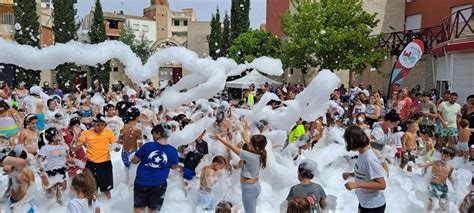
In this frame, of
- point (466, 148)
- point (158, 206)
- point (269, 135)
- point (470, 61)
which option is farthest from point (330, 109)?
point (158, 206)

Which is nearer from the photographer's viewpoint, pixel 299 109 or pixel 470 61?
pixel 299 109

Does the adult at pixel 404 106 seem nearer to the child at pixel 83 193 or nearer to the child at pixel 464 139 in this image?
the child at pixel 464 139

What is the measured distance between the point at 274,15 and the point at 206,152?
28393 mm

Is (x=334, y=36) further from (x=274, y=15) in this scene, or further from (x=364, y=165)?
(x=364, y=165)

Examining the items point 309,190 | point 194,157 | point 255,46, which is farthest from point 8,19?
point 309,190

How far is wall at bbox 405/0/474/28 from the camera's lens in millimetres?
23078

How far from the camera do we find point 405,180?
24.6 ft

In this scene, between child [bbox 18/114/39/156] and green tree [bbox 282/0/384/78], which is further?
green tree [bbox 282/0/384/78]

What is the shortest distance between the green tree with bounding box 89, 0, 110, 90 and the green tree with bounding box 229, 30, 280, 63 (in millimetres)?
9207

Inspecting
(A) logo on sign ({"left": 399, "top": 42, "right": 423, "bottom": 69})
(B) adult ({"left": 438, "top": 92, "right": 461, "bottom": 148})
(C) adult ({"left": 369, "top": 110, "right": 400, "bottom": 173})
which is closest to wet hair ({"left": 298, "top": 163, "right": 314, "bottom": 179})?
(C) adult ({"left": 369, "top": 110, "right": 400, "bottom": 173})

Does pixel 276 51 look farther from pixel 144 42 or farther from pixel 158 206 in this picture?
pixel 158 206

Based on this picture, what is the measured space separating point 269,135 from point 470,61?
7.92 metres

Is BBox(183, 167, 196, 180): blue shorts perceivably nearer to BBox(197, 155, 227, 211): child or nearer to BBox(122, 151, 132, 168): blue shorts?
BBox(197, 155, 227, 211): child

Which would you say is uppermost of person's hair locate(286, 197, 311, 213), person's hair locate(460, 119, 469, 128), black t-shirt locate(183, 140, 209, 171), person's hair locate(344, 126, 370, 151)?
person's hair locate(344, 126, 370, 151)
